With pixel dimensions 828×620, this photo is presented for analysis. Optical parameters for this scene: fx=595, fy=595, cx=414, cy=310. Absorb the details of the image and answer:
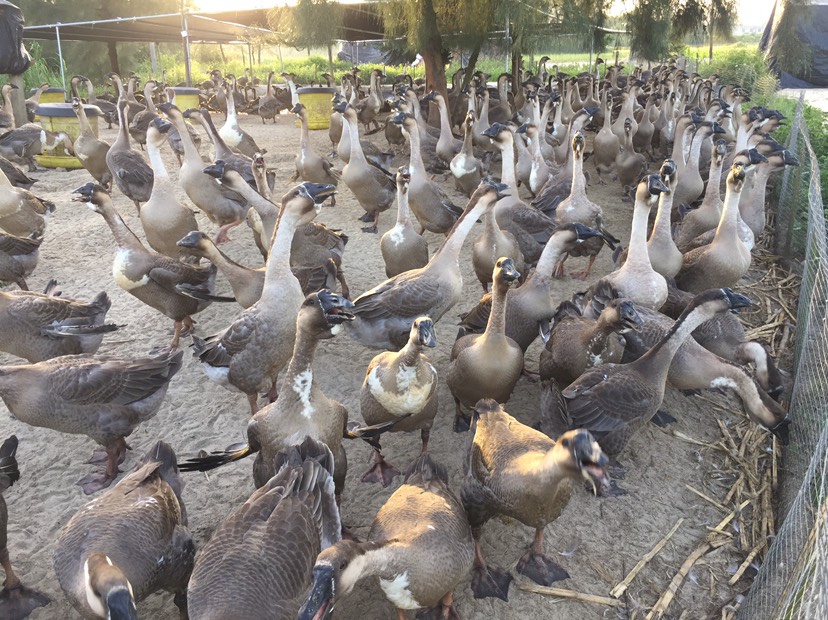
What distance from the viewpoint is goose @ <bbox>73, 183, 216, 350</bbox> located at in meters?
5.74

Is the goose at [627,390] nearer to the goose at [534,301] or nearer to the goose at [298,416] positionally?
the goose at [534,301]

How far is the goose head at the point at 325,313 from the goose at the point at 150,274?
2711mm

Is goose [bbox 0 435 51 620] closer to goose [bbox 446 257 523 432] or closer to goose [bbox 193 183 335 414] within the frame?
goose [bbox 193 183 335 414]

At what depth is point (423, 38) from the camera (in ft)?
41.5

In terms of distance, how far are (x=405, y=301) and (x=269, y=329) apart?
4.10 ft

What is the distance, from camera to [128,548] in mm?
3018

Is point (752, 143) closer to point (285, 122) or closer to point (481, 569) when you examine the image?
point (481, 569)

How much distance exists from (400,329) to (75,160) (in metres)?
10.9

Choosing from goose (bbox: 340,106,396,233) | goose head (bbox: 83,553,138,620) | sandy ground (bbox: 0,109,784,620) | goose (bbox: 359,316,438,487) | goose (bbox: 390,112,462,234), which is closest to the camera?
goose head (bbox: 83,553,138,620)

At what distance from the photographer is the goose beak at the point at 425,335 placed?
3824 mm

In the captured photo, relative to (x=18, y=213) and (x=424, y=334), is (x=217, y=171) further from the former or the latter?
(x=424, y=334)

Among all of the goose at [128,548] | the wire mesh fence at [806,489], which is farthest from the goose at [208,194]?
the wire mesh fence at [806,489]

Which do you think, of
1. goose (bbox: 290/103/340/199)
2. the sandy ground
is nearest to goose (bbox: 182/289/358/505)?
the sandy ground

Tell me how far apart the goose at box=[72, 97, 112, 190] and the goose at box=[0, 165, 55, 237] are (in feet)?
8.09
